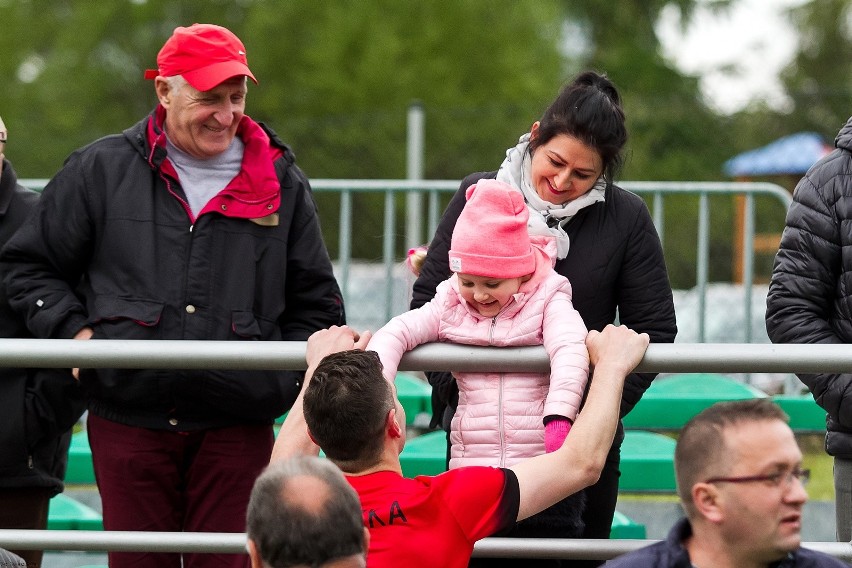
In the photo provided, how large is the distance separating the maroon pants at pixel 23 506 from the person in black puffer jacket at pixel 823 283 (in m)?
2.00

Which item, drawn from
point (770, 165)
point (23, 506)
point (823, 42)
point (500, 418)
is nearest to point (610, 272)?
point (500, 418)

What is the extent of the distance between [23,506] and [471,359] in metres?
1.58

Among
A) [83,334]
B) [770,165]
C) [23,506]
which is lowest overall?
[23,506]

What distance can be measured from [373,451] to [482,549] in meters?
0.43

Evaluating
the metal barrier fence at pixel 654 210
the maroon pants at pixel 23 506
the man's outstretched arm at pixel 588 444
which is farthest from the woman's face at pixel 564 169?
the metal barrier fence at pixel 654 210

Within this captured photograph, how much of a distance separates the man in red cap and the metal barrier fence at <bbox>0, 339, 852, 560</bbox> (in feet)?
1.90

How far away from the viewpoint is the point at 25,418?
3.74m

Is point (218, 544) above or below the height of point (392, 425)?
below

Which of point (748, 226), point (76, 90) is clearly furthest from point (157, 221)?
point (76, 90)

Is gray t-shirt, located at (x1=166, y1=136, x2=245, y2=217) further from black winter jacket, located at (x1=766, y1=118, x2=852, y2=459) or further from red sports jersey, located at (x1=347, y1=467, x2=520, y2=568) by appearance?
black winter jacket, located at (x1=766, y1=118, x2=852, y2=459)

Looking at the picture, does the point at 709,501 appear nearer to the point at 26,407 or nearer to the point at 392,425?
the point at 392,425

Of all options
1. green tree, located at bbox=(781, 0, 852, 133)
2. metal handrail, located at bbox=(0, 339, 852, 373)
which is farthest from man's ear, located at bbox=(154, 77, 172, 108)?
green tree, located at bbox=(781, 0, 852, 133)

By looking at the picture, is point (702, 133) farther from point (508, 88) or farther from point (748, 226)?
point (508, 88)

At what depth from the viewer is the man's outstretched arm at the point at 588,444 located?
2746 millimetres
